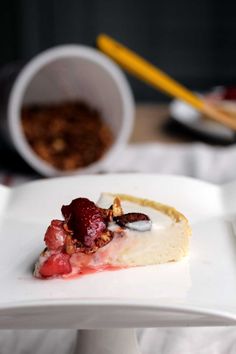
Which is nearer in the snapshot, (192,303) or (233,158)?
(192,303)

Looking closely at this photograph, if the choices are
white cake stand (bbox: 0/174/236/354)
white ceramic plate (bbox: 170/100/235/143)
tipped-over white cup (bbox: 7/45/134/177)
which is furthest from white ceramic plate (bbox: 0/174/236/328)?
white ceramic plate (bbox: 170/100/235/143)

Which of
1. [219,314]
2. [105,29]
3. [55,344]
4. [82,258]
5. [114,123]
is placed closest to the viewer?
[219,314]

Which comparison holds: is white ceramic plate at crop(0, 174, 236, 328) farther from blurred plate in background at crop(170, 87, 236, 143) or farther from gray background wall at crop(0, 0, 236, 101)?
gray background wall at crop(0, 0, 236, 101)

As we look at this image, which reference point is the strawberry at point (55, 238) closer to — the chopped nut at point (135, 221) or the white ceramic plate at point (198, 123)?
the chopped nut at point (135, 221)

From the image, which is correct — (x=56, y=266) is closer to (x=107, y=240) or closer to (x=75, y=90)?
(x=107, y=240)

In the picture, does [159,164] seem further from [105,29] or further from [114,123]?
[105,29]

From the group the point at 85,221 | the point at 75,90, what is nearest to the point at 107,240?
the point at 85,221

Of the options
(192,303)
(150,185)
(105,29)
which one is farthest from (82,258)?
(105,29)
